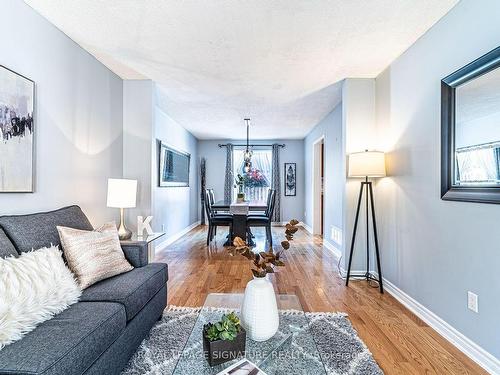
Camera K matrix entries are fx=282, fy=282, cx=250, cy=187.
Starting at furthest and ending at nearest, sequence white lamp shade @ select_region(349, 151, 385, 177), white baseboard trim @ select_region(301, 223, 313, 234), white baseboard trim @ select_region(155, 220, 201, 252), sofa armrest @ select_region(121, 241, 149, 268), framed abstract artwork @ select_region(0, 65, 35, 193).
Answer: white baseboard trim @ select_region(301, 223, 313, 234)
white baseboard trim @ select_region(155, 220, 201, 252)
white lamp shade @ select_region(349, 151, 385, 177)
sofa armrest @ select_region(121, 241, 149, 268)
framed abstract artwork @ select_region(0, 65, 35, 193)

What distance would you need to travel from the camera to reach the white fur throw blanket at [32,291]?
1183 mm

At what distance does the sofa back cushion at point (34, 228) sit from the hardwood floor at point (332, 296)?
1198 millimetres

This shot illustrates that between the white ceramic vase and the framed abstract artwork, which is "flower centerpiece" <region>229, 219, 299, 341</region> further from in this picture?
the framed abstract artwork

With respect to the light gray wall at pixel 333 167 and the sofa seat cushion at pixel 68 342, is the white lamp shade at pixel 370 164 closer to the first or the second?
the light gray wall at pixel 333 167

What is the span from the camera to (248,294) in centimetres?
139

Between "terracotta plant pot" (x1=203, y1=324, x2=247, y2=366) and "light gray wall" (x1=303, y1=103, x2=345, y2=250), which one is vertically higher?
"light gray wall" (x1=303, y1=103, x2=345, y2=250)

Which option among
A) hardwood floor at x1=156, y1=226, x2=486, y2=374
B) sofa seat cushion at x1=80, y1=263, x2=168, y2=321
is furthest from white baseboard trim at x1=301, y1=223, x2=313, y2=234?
sofa seat cushion at x1=80, y1=263, x2=168, y2=321

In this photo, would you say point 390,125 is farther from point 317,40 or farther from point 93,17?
point 93,17

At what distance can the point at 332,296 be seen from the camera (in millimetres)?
2816

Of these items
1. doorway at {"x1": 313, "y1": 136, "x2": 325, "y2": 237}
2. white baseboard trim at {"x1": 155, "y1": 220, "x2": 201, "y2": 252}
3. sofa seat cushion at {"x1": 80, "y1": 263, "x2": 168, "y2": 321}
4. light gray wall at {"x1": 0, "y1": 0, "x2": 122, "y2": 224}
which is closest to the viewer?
sofa seat cushion at {"x1": 80, "y1": 263, "x2": 168, "y2": 321}

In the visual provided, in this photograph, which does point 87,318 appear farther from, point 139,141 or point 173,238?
point 173,238

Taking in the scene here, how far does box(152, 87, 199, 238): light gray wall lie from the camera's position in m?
4.55

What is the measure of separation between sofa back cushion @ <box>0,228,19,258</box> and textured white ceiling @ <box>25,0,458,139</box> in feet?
5.46

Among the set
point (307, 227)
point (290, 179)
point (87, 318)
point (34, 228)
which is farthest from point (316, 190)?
point (87, 318)
